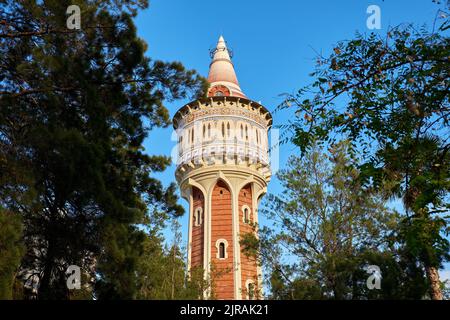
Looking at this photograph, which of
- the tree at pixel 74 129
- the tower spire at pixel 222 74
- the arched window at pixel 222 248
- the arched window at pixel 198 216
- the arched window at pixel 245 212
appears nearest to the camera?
the tree at pixel 74 129

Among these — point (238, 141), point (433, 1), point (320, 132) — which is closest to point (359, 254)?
point (320, 132)

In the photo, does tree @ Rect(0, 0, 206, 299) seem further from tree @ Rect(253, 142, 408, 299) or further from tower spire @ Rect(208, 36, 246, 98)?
tower spire @ Rect(208, 36, 246, 98)

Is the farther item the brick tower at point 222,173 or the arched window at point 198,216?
the arched window at point 198,216

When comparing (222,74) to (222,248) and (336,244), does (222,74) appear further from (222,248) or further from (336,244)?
(336,244)

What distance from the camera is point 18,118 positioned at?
9453 millimetres

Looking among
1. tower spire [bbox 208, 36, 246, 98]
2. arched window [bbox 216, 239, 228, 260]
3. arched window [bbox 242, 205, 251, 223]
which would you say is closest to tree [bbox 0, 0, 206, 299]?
arched window [bbox 216, 239, 228, 260]

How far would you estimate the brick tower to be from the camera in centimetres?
2719

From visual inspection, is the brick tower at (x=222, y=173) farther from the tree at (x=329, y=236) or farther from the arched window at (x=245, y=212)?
the tree at (x=329, y=236)

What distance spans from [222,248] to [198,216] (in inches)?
104

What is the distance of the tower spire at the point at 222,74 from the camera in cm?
3138

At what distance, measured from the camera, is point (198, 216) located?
28.9 metres

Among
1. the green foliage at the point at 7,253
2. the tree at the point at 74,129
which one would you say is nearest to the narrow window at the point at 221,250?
the tree at the point at 74,129

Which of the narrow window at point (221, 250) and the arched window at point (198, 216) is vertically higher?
the arched window at point (198, 216)
